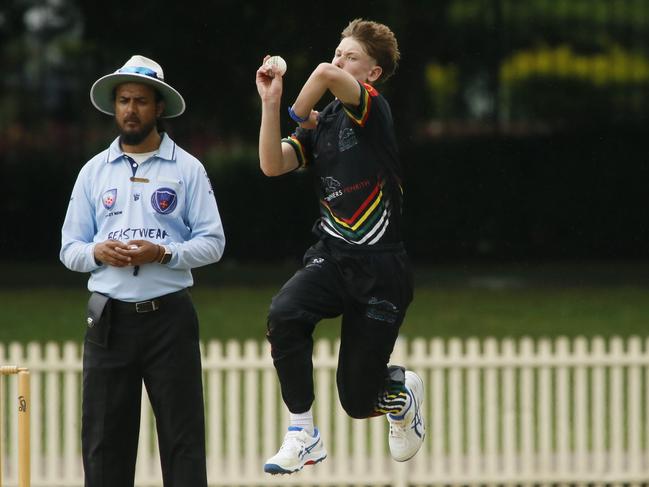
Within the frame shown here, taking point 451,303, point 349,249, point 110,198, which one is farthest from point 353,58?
point 451,303

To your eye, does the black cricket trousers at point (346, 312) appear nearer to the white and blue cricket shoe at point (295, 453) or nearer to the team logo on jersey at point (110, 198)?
the white and blue cricket shoe at point (295, 453)

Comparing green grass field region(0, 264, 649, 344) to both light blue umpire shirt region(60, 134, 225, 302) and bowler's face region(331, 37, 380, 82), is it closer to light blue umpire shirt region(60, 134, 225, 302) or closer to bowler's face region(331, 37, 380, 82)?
light blue umpire shirt region(60, 134, 225, 302)

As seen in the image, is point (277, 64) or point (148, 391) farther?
point (148, 391)

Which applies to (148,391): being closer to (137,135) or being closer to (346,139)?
(137,135)

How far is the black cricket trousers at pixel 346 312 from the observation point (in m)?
5.29

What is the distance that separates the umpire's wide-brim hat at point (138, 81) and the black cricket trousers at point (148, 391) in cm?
80

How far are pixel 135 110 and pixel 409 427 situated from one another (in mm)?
1811

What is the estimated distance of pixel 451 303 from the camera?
50.8ft

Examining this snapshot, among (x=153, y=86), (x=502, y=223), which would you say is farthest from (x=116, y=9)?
(x=153, y=86)

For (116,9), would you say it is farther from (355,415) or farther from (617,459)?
(355,415)

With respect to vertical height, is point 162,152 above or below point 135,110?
below

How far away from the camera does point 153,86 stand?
550 centimetres

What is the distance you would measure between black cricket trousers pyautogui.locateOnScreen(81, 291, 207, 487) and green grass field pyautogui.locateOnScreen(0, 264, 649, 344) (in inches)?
297

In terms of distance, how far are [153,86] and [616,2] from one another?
47.6 feet
